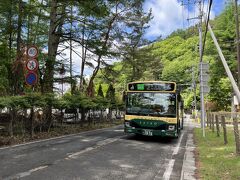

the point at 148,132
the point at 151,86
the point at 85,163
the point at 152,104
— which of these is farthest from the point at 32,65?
the point at 85,163

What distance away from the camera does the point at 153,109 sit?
13.4 m

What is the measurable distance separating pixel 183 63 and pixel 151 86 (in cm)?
6771

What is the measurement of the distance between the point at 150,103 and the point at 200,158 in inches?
182

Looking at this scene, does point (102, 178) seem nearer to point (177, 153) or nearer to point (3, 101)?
point (177, 153)

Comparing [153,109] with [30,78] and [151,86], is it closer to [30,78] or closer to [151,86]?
[151,86]

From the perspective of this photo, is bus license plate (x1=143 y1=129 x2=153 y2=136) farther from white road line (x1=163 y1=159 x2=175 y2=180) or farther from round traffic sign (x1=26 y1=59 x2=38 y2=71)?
round traffic sign (x1=26 y1=59 x2=38 y2=71)

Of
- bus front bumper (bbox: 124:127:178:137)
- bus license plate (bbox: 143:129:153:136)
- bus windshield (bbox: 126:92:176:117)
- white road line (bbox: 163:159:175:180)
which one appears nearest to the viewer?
white road line (bbox: 163:159:175:180)

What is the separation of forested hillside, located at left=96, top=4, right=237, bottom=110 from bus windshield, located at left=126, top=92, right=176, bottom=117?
36.3ft

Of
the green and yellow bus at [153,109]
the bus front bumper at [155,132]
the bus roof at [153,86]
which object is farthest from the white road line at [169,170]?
the bus roof at [153,86]

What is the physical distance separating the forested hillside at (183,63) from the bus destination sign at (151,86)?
1063 centimetres

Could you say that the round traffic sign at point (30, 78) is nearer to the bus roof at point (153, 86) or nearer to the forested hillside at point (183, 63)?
the bus roof at point (153, 86)

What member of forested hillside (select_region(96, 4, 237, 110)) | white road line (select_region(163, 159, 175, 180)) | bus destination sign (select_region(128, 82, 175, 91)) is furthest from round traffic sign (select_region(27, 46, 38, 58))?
forested hillside (select_region(96, 4, 237, 110))

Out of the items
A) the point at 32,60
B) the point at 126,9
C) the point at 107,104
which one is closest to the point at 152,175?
the point at 32,60

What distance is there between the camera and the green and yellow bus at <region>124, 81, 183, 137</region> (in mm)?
13125
